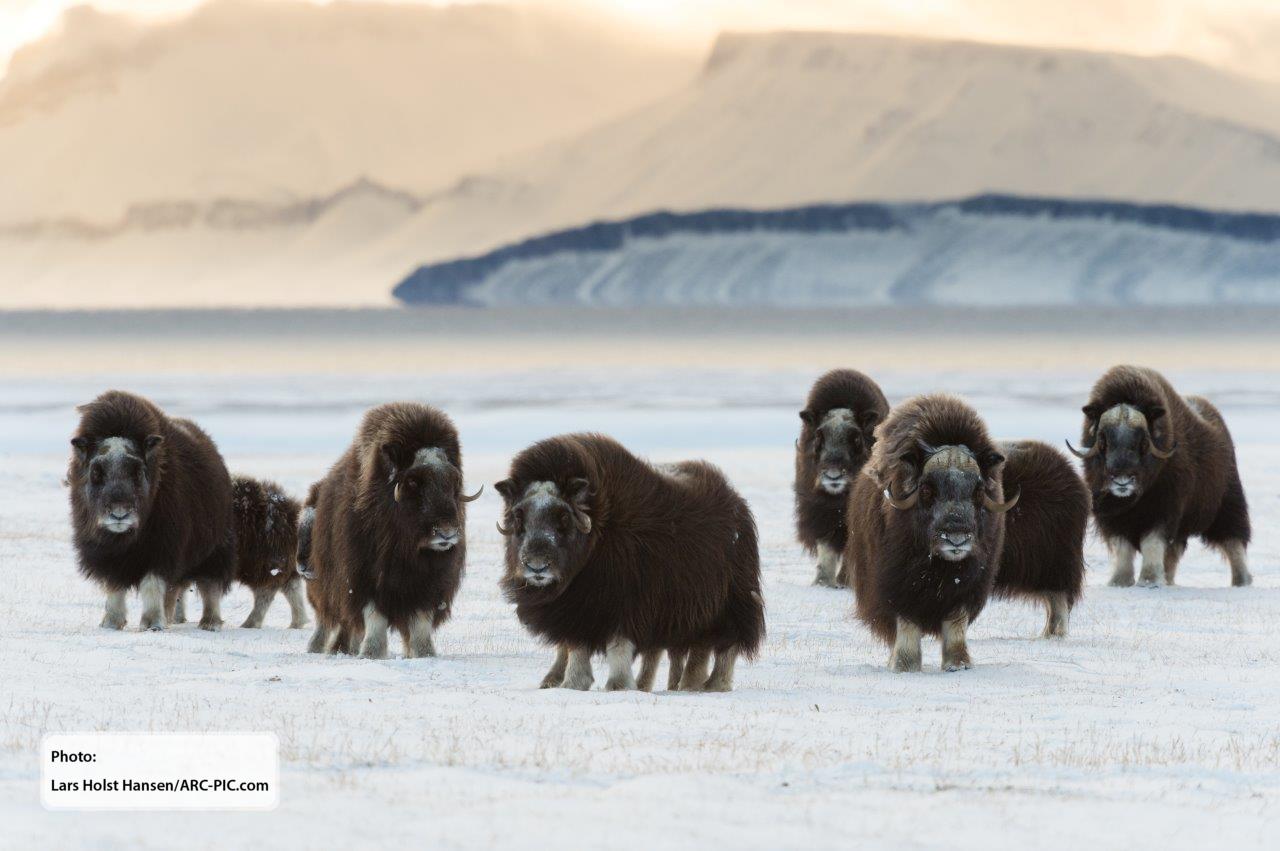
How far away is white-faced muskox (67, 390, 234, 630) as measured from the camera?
12594 millimetres

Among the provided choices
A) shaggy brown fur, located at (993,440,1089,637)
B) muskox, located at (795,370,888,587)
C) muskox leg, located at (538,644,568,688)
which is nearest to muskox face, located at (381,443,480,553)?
muskox leg, located at (538,644,568,688)

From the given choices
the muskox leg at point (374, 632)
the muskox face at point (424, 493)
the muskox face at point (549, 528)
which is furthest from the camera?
the muskox leg at point (374, 632)

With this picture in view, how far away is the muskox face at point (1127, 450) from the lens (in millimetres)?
15766

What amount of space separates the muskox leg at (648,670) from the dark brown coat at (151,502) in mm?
4222

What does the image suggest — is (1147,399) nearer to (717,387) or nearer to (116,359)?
(717,387)

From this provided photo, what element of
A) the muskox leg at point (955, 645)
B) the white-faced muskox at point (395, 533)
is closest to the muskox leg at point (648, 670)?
the white-faced muskox at point (395, 533)

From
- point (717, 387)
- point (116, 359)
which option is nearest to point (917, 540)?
point (717, 387)

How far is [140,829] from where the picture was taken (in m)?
6.51

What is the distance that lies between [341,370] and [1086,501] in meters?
66.6

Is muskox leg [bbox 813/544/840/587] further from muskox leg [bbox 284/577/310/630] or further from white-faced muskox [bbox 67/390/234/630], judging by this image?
white-faced muskox [bbox 67/390/234/630]

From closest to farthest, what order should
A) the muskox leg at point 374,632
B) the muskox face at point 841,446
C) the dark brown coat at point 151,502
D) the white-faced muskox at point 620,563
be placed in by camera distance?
the white-faced muskox at point 620,563, the muskox leg at point 374,632, the dark brown coat at point 151,502, the muskox face at point 841,446

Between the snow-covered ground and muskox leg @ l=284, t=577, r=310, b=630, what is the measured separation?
0.28 metres

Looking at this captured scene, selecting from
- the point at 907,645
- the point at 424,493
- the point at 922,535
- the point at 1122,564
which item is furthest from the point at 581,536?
the point at 1122,564
